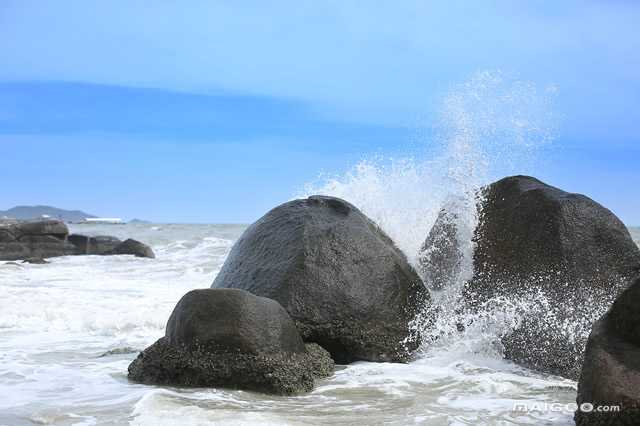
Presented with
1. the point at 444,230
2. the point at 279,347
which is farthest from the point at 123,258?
the point at 279,347

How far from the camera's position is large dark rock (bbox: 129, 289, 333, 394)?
4.50 metres

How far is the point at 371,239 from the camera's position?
597cm

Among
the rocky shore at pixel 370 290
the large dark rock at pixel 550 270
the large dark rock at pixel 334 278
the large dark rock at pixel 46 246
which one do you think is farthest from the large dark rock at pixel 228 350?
the large dark rock at pixel 46 246

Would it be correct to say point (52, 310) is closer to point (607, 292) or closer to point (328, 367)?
point (328, 367)

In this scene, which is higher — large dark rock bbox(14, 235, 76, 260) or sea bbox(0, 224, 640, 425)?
large dark rock bbox(14, 235, 76, 260)

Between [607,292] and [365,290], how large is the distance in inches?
72.7

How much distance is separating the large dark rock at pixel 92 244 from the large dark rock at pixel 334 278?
1592 cm

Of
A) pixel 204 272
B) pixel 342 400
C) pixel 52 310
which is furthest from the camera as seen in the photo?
pixel 204 272

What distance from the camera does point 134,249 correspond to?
19.9 metres

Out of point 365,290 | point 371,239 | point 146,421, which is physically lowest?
point 146,421

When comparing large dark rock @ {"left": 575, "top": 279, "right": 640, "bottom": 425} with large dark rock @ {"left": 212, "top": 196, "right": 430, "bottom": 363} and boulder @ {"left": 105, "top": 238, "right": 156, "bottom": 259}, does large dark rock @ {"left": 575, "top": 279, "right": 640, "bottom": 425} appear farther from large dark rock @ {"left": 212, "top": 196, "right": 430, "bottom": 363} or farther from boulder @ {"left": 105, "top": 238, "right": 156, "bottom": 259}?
boulder @ {"left": 105, "top": 238, "right": 156, "bottom": 259}

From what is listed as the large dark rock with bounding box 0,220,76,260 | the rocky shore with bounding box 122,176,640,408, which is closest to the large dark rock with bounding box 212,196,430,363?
the rocky shore with bounding box 122,176,640,408

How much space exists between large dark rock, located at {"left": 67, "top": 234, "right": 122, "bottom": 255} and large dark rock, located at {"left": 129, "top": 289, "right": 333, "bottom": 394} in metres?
17.0

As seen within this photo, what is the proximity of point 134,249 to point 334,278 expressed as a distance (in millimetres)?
15262
